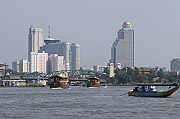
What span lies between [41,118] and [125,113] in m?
11.9

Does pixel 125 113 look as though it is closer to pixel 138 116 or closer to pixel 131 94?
pixel 138 116

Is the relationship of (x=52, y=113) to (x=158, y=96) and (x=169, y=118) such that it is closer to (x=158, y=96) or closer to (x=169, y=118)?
(x=169, y=118)

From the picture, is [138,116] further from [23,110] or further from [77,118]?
[23,110]

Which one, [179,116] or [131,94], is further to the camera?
[131,94]

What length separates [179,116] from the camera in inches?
2436

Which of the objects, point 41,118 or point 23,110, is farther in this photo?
point 23,110

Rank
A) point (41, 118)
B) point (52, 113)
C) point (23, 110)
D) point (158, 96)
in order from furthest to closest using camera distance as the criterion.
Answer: point (158, 96), point (23, 110), point (52, 113), point (41, 118)

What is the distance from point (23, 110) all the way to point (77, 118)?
13.2 meters

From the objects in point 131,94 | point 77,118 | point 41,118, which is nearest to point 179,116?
point 77,118

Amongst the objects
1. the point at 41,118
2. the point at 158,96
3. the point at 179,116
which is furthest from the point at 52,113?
the point at 158,96

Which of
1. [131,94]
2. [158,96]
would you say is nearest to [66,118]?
[158,96]

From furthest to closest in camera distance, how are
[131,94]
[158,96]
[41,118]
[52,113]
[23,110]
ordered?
[131,94]
[158,96]
[23,110]
[52,113]
[41,118]

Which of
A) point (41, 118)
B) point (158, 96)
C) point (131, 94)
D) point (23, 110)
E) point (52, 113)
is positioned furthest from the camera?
point (131, 94)

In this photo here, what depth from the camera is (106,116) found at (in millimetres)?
62094
